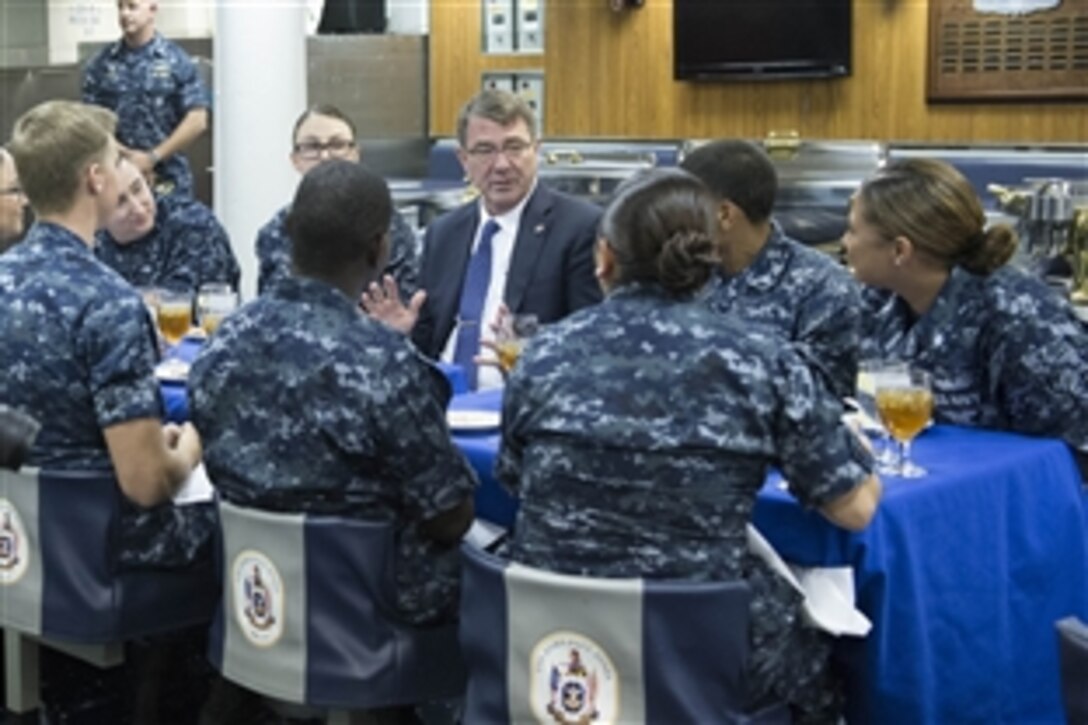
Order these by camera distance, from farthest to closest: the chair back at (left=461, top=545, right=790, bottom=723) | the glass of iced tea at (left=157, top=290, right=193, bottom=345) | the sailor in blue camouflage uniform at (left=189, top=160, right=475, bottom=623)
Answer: the glass of iced tea at (left=157, top=290, right=193, bottom=345), the sailor in blue camouflage uniform at (left=189, top=160, right=475, bottom=623), the chair back at (left=461, top=545, right=790, bottom=723)

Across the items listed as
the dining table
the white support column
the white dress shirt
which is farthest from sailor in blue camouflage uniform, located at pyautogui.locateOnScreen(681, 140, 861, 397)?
the white support column

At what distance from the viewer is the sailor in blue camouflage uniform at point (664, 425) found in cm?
230

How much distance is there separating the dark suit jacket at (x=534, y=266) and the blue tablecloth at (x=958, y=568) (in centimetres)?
123

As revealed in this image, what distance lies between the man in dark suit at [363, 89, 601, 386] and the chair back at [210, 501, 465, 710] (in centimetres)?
159

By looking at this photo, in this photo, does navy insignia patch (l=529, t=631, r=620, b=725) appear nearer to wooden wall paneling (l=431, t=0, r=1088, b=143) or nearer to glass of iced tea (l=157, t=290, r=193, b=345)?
glass of iced tea (l=157, t=290, r=193, b=345)

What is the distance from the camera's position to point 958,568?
9.01 ft

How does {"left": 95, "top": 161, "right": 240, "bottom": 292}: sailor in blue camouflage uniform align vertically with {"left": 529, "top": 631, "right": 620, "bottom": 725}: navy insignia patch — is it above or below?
above

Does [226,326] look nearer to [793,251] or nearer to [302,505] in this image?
[302,505]

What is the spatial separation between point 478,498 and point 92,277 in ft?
2.81

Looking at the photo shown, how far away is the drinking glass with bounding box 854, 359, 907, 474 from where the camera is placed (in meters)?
2.82

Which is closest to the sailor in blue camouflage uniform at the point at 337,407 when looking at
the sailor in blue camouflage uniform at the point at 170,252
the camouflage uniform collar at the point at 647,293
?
the camouflage uniform collar at the point at 647,293

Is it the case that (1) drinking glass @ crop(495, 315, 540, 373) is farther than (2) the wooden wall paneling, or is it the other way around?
(2) the wooden wall paneling

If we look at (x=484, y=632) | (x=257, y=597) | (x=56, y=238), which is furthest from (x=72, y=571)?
(x=484, y=632)

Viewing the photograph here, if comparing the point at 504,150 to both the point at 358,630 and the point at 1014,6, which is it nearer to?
the point at 358,630
